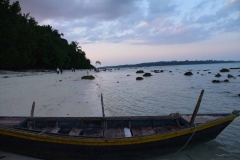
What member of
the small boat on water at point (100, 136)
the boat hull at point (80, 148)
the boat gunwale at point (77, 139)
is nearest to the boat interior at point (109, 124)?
the small boat on water at point (100, 136)

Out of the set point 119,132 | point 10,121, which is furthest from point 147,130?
point 10,121

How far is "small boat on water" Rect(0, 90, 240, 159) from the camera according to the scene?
495 cm

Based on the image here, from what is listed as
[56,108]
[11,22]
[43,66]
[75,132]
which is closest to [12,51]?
[11,22]

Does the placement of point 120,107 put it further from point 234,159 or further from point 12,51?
point 12,51

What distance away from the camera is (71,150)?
16.6 feet

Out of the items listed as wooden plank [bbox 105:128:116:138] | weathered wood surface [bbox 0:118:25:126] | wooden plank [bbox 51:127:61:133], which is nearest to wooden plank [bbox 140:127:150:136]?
wooden plank [bbox 105:128:116:138]

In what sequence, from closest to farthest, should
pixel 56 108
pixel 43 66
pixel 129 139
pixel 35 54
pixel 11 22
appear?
1. pixel 129 139
2. pixel 56 108
3. pixel 11 22
4. pixel 35 54
5. pixel 43 66

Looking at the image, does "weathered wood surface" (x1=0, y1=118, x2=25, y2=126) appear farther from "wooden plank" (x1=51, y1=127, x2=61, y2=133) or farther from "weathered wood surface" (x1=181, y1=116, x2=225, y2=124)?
"weathered wood surface" (x1=181, y1=116, x2=225, y2=124)

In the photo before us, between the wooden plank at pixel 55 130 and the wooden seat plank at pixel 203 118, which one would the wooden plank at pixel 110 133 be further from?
the wooden seat plank at pixel 203 118

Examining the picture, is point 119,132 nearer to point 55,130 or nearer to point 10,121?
point 55,130

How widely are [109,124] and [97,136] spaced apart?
3.91 ft

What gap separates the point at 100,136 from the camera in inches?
217

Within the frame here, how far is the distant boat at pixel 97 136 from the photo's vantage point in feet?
16.2

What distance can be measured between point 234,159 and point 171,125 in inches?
83.6
